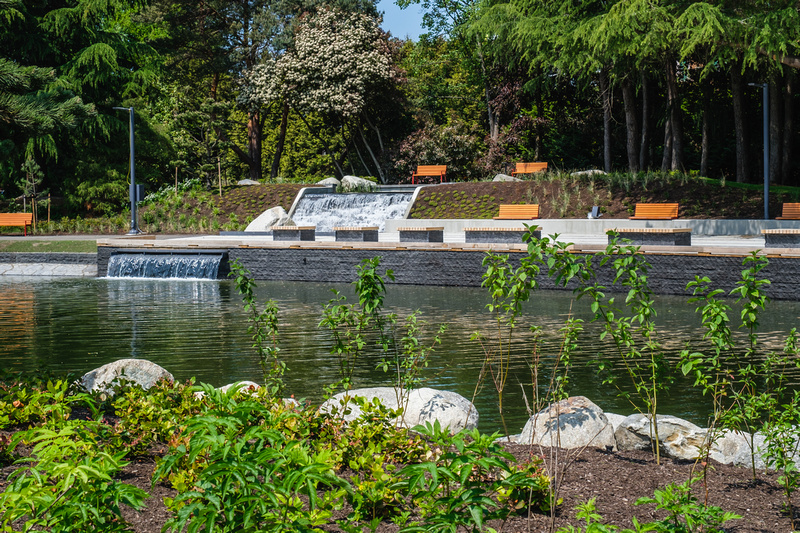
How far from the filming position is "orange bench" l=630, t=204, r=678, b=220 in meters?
20.5

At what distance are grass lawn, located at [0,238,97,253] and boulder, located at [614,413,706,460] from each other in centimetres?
1995

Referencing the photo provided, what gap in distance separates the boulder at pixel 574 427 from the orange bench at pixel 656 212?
54.8 feet

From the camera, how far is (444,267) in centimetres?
1647

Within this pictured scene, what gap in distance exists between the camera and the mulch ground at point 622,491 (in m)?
3.38

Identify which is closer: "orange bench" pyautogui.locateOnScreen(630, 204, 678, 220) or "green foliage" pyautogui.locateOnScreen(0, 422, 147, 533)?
"green foliage" pyautogui.locateOnScreen(0, 422, 147, 533)

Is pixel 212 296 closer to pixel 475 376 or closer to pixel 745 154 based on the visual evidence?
pixel 475 376

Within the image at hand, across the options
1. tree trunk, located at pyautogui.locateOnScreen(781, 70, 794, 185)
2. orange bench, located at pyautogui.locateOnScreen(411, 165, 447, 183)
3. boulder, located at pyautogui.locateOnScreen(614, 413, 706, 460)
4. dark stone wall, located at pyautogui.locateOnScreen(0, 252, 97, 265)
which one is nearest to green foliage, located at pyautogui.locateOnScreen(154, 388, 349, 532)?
boulder, located at pyautogui.locateOnScreen(614, 413, 706, 460)

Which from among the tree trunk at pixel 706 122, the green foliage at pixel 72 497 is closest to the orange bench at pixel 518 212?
the tree trunk at pixel 706 122

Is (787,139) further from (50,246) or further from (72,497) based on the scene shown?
(72,497)

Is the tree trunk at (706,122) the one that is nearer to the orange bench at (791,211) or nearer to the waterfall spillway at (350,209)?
the orange bench at (791,211)

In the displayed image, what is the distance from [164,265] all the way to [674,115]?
18.2m

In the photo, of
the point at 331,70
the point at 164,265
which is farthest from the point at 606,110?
the point at 164,265

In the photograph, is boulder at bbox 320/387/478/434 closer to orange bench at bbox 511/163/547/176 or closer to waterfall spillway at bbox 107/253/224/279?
waterfall spillway at bbox 107/253/224/279

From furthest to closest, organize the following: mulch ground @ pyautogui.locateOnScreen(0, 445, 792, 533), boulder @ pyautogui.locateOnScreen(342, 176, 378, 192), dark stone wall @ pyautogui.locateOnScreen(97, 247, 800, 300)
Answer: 1. boulder @ pyautogui.locateOnScreen(342, 176, 378, 192)
2. dark stone wall @ pyautogui.locateOnScreen(97, 247, 800, 300)
3. mulch ground @ pyautogui.locateOnScreen(0, 445, 792, 533)
